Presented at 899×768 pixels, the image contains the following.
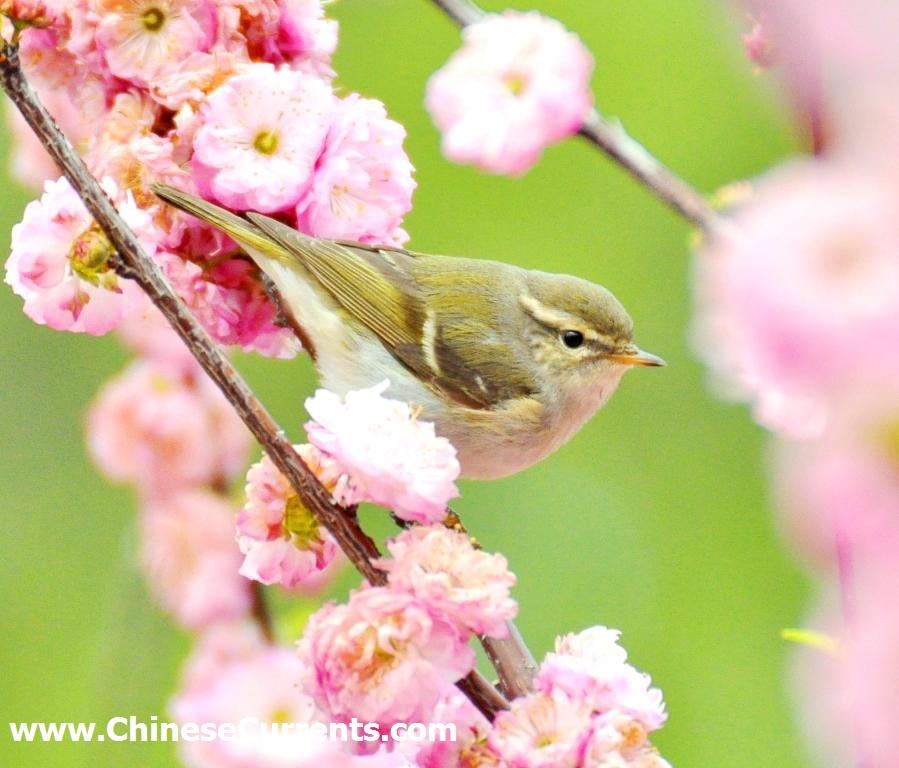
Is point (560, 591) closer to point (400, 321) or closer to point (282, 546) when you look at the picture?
point (400, 321)

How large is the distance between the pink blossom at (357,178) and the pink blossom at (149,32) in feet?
0.42

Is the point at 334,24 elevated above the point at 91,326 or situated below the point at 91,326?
above

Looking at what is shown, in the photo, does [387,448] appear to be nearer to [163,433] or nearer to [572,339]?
[163,433]

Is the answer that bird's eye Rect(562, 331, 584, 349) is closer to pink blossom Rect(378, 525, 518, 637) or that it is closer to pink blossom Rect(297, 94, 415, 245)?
pink blossom Rect(297, 94, 415, 245)

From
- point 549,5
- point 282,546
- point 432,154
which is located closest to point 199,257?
point 282,546

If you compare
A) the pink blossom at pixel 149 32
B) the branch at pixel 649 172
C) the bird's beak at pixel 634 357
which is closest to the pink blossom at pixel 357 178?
the pink blossom at pixel 149 32

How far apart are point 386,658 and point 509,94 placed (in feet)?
1.11

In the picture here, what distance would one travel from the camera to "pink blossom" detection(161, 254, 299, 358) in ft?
3.15

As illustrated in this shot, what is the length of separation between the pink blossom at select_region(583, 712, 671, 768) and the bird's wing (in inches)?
25.0

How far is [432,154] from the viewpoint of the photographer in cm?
290

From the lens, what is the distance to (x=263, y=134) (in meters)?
0.90

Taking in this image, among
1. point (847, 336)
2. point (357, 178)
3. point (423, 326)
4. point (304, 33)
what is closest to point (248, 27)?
point (304, 33)

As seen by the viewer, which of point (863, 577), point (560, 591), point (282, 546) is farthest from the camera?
point (560, 591)

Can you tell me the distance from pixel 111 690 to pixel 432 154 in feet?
6.84
